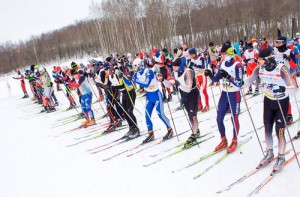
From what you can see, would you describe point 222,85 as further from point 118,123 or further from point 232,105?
point 118,123

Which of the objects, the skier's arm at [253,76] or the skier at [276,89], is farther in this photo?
the skier's arm at [253,76]

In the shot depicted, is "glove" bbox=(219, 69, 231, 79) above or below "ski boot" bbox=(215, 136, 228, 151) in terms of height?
above

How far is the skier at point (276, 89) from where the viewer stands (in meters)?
3.63

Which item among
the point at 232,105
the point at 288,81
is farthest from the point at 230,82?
the point at 288,81

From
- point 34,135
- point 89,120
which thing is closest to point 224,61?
point 89,120

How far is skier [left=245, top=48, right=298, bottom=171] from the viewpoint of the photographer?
3.63 meters

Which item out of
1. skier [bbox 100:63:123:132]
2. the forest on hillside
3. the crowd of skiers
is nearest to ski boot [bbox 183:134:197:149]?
the crowd of skiers

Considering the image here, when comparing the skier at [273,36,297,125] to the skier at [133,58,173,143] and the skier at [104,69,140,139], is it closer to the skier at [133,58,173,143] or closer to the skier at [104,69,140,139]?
the skier at [133,58,173,143]

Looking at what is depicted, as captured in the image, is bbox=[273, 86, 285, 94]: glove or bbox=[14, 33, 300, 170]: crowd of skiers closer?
bbox=[273, 86, 285, 94]: glove

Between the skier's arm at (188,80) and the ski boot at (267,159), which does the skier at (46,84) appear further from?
the ski boot at (267,159)

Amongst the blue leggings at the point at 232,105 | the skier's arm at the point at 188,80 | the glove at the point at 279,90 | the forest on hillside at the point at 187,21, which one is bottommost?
the blue leggings at the point at 232,105

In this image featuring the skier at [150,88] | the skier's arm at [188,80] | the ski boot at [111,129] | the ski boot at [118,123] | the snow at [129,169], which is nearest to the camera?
the snow at [129,169]

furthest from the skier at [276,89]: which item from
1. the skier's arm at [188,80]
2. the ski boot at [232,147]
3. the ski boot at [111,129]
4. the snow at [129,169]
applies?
the ski boot at [111,129]

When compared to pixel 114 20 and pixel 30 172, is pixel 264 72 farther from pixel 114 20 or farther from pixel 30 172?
pixel 114 20
